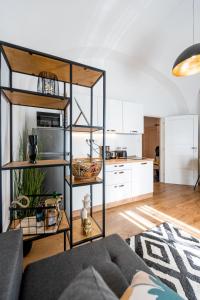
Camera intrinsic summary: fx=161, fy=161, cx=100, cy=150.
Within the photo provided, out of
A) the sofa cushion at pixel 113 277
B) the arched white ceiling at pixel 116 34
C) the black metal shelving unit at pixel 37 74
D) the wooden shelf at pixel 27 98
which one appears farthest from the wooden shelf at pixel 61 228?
the arched white ceiling at pixel 116 34

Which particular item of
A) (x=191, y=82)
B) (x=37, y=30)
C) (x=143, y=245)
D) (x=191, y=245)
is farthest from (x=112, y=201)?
(x=191, y=82)

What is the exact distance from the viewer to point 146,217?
2.55 meters

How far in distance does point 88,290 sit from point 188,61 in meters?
2.30

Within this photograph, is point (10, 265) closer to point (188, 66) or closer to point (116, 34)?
point (188, 66)

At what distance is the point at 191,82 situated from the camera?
4.14 metres

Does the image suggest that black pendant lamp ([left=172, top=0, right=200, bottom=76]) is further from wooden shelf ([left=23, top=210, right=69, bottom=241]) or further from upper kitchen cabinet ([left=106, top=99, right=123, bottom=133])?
wooden shelf ([left=23, top=210, right=69, bottom=241])

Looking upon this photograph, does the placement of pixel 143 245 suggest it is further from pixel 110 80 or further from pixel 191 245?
pixel 110 80

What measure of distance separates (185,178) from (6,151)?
14.9 ft

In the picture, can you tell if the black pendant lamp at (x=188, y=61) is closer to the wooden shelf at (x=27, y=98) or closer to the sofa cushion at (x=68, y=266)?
the wooden shelf at (x=27, y=98)

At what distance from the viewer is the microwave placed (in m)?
2.30

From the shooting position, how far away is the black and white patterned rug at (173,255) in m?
1.30

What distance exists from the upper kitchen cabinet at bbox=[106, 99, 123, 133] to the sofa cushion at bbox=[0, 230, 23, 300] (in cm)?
267

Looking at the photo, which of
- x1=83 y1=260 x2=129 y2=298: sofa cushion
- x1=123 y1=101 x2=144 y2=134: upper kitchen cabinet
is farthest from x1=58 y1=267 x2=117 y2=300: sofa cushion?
x1=123 y1=101 x2=144 y2=134: upper kitchen cabinet

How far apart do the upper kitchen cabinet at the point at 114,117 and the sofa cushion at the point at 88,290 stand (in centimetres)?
292
